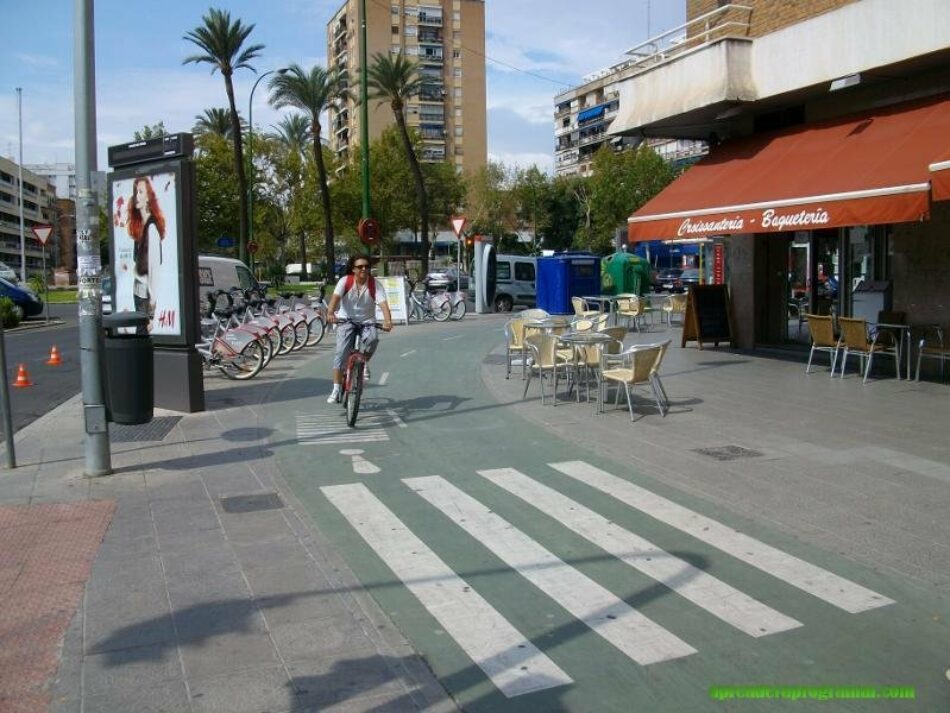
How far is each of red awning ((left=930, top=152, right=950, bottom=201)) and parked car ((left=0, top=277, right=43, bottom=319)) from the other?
26.9 metres

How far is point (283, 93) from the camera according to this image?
48.8m

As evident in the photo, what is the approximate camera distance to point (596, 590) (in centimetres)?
483

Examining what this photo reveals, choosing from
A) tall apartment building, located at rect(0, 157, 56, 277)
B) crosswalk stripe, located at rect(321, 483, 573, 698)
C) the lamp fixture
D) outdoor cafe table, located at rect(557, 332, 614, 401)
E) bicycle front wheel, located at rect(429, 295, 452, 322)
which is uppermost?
tall apartment building, located at rect(0, 157, 56, 277)

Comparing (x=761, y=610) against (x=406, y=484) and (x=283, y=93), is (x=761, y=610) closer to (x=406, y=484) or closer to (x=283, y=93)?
(x=406, y=484)

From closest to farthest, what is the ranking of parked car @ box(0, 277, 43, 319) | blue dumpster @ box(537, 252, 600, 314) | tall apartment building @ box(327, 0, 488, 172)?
blue dumpster @ box(537, 252, 600, 314), parked car @ box(0, 277, 43, 319), tall apartment building @ box(327, 0, 488, 172)

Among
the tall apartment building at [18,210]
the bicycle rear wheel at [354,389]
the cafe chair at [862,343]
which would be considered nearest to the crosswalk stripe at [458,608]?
the bicycle rear wheel at [354,389]

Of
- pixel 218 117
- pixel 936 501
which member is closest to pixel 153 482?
pixel 936 501

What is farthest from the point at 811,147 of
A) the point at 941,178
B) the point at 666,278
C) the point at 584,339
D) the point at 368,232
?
the point at 666,278

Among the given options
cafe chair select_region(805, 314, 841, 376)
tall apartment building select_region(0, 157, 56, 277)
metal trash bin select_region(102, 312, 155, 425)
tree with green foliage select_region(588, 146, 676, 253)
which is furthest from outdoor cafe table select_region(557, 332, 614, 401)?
tall apartment building select_region(0, 157, 56, 277)

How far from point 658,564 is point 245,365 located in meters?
9.77

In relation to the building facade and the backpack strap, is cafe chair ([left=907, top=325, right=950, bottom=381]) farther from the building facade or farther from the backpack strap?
the backpack strap

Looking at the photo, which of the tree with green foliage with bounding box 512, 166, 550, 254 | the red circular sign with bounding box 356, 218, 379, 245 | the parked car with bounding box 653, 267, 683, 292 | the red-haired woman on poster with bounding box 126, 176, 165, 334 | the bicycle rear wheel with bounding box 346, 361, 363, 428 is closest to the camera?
the bicycle rear wheel with bounding box 346, 361, 363, 428

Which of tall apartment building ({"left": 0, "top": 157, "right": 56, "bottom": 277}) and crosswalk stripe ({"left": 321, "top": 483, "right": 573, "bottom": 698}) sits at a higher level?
tall apartment building ({"left": 0, "top": 157, "right": 56, "bottom": 277})

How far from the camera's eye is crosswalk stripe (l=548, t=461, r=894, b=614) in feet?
15.4
